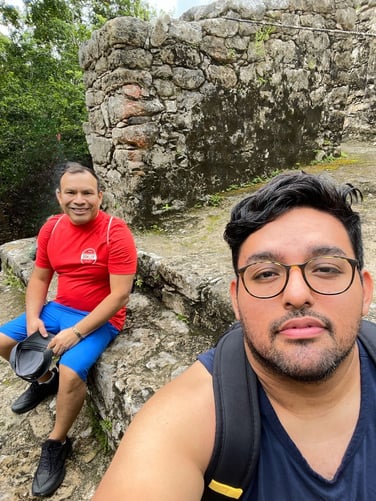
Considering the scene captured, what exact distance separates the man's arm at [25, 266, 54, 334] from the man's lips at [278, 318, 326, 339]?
1.60m

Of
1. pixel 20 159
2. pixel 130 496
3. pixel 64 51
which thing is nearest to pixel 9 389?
pixel 130 496

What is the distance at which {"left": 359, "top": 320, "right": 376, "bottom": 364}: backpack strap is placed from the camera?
1052mm

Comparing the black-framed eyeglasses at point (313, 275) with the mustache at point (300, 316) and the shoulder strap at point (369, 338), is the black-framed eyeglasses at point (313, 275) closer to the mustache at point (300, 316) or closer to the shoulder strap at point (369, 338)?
the mustache at point (300, 316)

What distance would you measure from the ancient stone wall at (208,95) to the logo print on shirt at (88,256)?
4.50 ft

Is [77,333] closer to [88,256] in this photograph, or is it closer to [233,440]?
[88,256]

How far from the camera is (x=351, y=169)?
171 inches

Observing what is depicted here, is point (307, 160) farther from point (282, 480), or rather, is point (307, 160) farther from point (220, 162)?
point (282, 480)

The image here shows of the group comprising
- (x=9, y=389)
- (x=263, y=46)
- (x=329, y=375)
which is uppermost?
(x=263, y=46)

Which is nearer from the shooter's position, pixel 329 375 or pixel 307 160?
pixel 329 375

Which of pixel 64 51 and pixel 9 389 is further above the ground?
pixel 64 51

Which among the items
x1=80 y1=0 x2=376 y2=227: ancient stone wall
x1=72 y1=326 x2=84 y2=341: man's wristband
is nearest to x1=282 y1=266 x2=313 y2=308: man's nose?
x1=72 y1=326 x2=84 y2=341: man's wristband

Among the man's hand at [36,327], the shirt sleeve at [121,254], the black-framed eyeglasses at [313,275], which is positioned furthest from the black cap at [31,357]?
the black-framed eyeglasses at [313,275]

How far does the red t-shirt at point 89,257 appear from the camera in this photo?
194 cm

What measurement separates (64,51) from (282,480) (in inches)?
475
